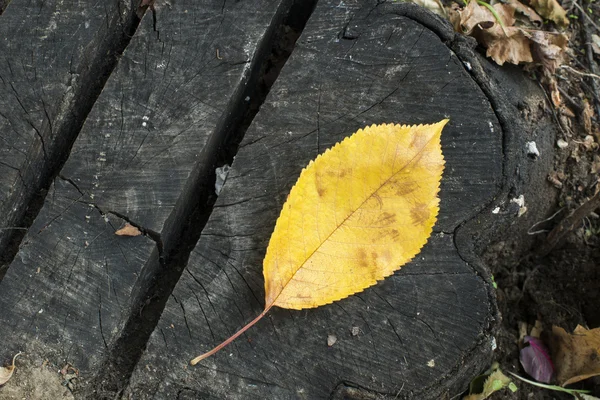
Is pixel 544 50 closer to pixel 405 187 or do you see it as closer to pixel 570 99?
pixel 570 99

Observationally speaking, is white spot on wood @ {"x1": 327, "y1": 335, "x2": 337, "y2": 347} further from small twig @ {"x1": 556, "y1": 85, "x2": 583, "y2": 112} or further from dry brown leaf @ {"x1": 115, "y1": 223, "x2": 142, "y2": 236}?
small twig @ {"x1": 556, "y1": 85, "x2": 583, "y2": 112}

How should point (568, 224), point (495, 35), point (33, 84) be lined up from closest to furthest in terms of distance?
point (33, 84) < point (495, 35) < point (568, 224)

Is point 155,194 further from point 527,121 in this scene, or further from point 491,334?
point 527,121

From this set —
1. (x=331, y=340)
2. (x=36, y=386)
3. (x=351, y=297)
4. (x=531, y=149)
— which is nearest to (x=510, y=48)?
(x=531, y=149)

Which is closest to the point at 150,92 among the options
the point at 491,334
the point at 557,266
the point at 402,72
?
the point at 402,72

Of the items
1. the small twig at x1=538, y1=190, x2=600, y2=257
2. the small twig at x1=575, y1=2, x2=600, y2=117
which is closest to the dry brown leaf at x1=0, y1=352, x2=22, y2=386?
the small twig at x1=538, y1=190, x2=600, y2=257

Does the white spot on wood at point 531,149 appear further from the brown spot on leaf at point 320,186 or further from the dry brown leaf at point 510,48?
the brown spot on leaf at point 320,186
